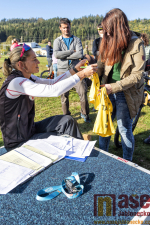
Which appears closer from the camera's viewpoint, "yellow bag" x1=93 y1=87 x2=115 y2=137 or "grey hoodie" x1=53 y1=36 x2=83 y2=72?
"yellow bag" x1=93 y1=87 x2=115 y2=137

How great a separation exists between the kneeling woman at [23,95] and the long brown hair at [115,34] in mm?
308

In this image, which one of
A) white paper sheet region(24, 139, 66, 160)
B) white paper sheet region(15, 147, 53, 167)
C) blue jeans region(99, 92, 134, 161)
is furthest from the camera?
blue jeans region(99, 92, 134, 161)

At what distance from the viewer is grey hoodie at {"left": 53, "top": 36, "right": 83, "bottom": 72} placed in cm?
432

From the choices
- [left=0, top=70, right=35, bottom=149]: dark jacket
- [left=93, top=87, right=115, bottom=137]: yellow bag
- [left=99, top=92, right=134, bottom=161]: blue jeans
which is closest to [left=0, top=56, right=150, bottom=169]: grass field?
[left=99, top=92, right=134, bottom=161]: blue jeans

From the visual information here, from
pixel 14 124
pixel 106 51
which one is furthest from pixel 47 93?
pixel 106 51

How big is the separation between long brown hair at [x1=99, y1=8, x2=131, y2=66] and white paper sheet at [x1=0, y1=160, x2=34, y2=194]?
1.50 meters

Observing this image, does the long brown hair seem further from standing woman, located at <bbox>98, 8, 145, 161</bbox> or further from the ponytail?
the ponytail

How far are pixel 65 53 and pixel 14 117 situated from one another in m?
2.74

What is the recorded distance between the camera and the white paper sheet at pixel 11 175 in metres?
1.36

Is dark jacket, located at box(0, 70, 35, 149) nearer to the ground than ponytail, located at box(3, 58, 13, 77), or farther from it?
nearer to the ground

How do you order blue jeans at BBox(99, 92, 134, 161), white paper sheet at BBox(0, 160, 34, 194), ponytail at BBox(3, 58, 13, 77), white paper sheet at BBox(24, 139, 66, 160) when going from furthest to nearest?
blue jeans at BBox(99, 92, 134, 161)
ponytail at BBox(3, 58, 13, 77)
white paper sheet at BBox(24, 139, 66, 160)
white paper sheet at BBox(0, 160, 34, 194)

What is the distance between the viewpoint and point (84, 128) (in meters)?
4.30

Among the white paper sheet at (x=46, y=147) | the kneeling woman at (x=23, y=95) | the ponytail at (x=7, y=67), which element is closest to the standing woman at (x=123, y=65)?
the kneeling woman at (x=23, y=95)

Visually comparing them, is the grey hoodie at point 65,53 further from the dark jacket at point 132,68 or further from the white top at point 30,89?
the white top at point 30,89
